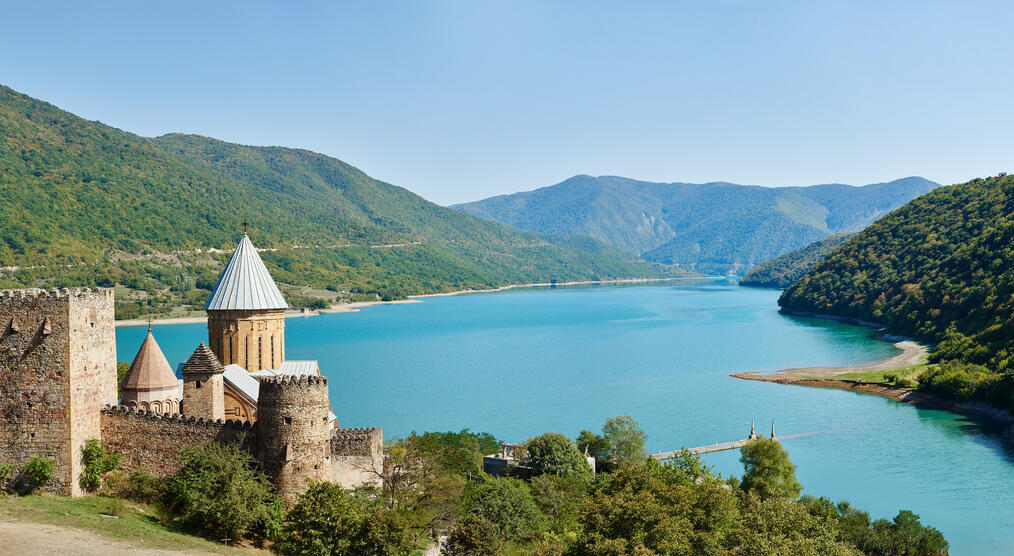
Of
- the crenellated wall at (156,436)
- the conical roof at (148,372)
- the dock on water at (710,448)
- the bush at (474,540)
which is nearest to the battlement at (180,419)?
the crenellated wall at (156,436)

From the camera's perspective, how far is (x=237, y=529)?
49.2ft

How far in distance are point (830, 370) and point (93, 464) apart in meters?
60.3

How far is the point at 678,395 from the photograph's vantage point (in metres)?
57.2

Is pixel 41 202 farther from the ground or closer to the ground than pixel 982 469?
farther from the ground

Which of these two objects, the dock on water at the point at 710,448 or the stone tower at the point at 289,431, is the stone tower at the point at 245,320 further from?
the dock on water at the point at 710,448

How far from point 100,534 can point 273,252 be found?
146629 millimetres

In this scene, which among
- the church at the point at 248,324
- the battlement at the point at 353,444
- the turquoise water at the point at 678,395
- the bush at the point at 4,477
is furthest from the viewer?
the turquoise water at the point at 678,395

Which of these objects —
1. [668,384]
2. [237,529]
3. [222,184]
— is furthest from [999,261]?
[222,184]

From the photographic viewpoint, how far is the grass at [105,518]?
13484mm

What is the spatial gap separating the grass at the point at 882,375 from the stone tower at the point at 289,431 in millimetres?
52067

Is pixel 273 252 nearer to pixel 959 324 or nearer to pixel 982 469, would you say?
pixel 959 324

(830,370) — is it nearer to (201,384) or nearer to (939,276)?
(939,276)

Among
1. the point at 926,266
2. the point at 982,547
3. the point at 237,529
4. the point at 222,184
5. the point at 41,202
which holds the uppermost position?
the point at 222,184

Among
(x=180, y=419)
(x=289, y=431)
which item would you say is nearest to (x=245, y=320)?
(x=180, y=419)
